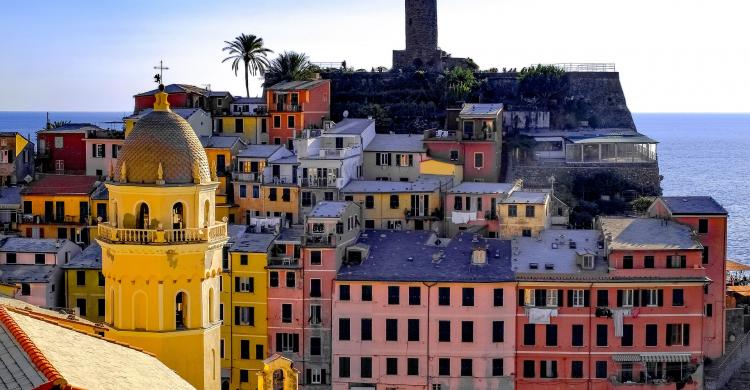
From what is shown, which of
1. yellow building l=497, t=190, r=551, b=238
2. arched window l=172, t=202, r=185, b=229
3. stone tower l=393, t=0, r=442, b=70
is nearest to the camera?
arched window l=172, t=202, r=185, b=229

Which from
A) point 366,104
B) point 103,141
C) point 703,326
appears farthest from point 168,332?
point 366,104

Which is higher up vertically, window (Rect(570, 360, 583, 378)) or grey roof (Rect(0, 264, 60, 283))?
grey roof (Rect(0, 264, 60, 283))

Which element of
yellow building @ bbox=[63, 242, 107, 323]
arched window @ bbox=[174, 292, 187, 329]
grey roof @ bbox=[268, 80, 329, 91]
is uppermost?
grey roof @ bbox=[268, 80, 329, 91]

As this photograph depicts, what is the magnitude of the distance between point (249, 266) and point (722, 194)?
108175mm

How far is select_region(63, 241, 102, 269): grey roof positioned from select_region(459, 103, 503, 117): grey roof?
25.8 meters

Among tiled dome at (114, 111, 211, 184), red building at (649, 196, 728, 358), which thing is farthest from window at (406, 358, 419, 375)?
tiled dome at (114, 111, 211, 184)

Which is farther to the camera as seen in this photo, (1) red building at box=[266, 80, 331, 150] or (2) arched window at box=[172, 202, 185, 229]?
(1) red building at box=[266, 80, 331, 150]

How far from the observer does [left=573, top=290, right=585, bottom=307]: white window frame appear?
7231 cm

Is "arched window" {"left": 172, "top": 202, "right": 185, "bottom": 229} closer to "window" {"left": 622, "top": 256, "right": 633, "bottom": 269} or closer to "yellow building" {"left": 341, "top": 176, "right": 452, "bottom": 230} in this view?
"window" {"left": 622, "top": 256, "right": 633, "bottom": 269}

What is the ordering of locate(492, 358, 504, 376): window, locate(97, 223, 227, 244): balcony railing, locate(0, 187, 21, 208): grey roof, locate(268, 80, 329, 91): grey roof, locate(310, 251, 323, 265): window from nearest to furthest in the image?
1. locate(97, 223, 227, 244): balcony railing
2. locate(492, 358, 504, 376): window
3. locate(310, 251, 323, 265): window
4. locate(0, 187, 21, 208): grey roof
5. locate(268, 80, 329, 91): grey roof

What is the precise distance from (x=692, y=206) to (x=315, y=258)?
68.2 feet

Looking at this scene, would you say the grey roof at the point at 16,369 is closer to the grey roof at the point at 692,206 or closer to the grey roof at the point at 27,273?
the grey roof at the point at 27,273

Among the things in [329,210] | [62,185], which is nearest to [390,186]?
[329,210]

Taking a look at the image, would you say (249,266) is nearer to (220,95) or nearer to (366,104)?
(220,95)
